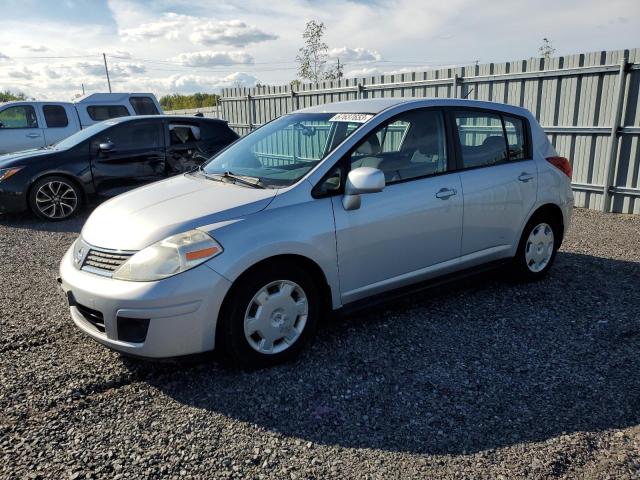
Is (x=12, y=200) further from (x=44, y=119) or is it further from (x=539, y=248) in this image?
(x=539, y=248)

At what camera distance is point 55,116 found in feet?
39.5

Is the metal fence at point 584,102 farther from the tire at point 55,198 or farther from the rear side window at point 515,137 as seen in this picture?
the tire at point 55,198

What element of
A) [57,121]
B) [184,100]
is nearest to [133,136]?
[57,121]

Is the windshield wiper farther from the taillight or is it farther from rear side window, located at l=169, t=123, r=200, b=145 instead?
rear side window, located at l=169, t=123, r=200, b=145

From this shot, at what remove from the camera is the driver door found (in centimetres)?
363

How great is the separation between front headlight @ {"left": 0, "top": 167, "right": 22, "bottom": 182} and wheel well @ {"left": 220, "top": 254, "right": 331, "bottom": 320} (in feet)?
21.2

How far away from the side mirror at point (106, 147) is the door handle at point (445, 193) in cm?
623

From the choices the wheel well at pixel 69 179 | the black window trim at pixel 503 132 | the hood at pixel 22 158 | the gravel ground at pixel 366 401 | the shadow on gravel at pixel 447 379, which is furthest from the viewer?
the wheel well at pixel 69 179

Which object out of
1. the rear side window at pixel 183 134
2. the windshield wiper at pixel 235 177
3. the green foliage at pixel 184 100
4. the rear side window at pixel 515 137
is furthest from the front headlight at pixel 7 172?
the green foliage at pixel 184 100

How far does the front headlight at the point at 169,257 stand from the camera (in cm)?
301

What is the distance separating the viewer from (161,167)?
29.4ft

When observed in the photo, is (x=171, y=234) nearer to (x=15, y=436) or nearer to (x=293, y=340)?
(x=293, y=340)

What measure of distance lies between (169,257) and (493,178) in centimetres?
278

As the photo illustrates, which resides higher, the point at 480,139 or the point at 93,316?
the point at 480,139
